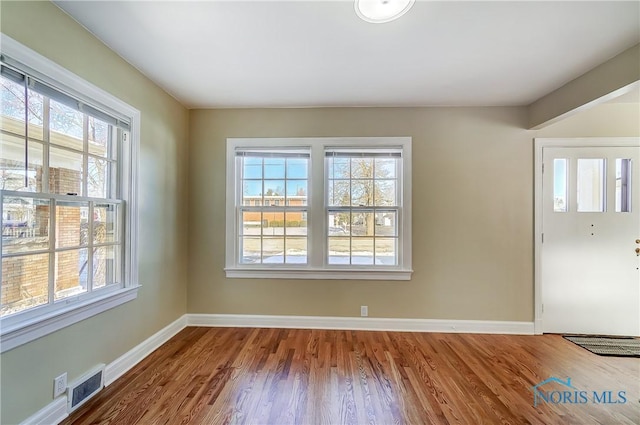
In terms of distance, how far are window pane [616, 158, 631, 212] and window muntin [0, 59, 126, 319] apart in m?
4.94

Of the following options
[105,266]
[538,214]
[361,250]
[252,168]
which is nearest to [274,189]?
[252,168]

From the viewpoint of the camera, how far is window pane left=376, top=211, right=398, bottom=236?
3109mm

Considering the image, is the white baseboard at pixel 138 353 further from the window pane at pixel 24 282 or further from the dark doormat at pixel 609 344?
the dark doormat at pixel 609 344

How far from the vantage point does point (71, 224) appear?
179 centimetres

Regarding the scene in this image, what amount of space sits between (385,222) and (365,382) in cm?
166

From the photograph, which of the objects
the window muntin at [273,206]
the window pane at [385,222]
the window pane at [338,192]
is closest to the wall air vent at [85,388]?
the window muntin at [273,206]

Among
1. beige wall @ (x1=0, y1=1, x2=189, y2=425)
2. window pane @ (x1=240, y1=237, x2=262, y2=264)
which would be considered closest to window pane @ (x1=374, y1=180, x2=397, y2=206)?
window pane @ (x1=240, y1=237, x2=262, y2=264)

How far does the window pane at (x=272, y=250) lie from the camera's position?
315 centimetres

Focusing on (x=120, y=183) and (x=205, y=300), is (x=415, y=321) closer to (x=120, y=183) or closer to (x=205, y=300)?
(x=205, y=300)

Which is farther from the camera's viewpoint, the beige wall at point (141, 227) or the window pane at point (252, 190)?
A: the window pane at point (252, 190)

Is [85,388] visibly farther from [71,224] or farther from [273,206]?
[273,206]

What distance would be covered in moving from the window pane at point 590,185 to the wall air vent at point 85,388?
4711 millimetres

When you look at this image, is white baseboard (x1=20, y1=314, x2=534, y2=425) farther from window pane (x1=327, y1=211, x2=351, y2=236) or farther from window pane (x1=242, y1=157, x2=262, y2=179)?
window pane (x1=242, y1=157, x2=262, y2=179)

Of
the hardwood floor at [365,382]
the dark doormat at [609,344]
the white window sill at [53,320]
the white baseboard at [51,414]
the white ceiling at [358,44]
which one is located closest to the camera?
the white window sill at [53,320]
